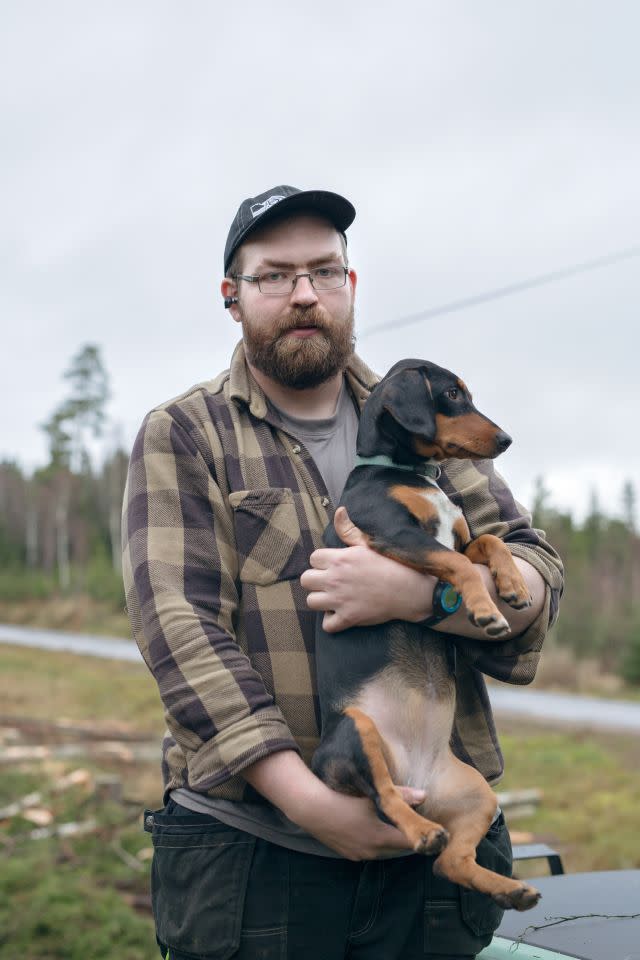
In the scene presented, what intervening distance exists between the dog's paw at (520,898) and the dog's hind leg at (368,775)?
191 mm

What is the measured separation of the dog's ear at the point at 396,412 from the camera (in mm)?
2846

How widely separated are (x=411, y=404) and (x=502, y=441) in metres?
0.27

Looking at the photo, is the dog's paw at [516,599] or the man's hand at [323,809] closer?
the man's hand at [323,809]

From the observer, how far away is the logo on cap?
8.92ft

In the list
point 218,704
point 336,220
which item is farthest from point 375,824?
point 336,220

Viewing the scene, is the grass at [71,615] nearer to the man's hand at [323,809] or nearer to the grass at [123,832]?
the grass at [123,832]

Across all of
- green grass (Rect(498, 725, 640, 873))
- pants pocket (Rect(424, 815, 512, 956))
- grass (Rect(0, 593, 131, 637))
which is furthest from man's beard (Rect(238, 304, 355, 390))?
grass (Rect(0, 593, 131, 637))

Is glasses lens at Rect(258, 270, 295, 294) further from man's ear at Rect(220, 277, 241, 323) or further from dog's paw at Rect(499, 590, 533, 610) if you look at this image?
dog's paw at Rect(499, 590, 533, 610)

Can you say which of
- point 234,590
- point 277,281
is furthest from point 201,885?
point 277,281

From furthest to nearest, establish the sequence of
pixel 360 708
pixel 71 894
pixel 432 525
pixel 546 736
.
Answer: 1. pixel 546 736
2. pixel 71 894
3. pixel 432 525
4. pixel 360 708

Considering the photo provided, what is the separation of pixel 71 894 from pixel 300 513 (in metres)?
4.80

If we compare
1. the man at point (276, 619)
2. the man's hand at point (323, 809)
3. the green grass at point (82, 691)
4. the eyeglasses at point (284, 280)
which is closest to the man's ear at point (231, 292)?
the man at point (276, 619)

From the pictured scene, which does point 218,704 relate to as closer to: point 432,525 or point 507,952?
point 432,525

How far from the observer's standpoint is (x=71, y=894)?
21.3 feet
